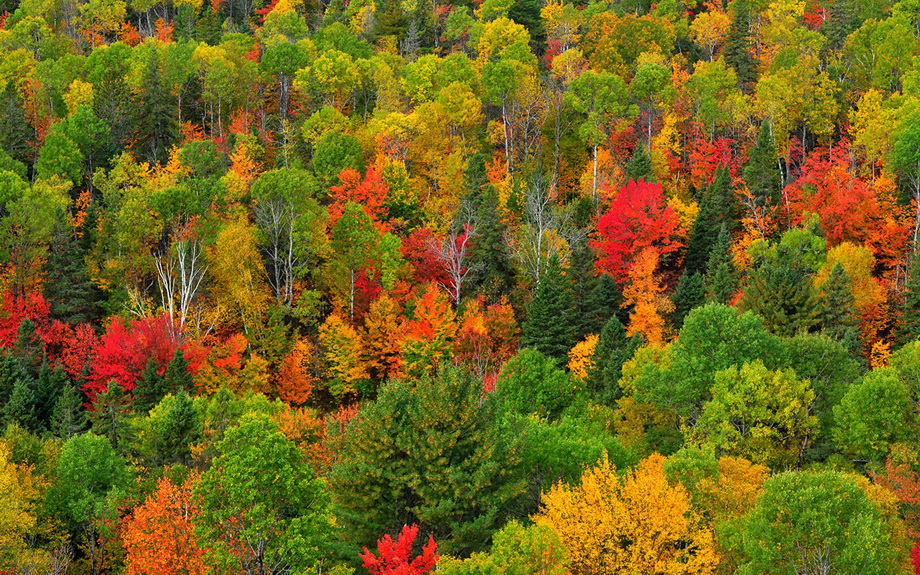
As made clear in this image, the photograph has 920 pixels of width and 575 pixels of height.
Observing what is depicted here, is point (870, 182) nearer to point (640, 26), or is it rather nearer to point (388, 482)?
point (640, 26)

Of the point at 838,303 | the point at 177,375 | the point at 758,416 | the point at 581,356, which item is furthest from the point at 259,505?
the point at 838,303

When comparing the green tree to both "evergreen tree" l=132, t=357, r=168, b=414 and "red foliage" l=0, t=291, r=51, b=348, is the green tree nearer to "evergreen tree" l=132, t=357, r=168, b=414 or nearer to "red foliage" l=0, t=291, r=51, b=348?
"evergreen tree" l=132, t=357, r=168, b=414

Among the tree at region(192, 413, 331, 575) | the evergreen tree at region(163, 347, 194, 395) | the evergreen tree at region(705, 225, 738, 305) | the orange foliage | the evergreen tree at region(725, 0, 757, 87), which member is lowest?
the evergreen tree at region(163, 347, 194, 395)

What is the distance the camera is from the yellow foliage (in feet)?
205

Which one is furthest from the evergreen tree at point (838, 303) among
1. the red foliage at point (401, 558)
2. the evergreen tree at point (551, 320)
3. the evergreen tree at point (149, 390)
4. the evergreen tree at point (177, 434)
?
the evergreen tree at point (149, 390)

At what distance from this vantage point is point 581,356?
63.7 metres

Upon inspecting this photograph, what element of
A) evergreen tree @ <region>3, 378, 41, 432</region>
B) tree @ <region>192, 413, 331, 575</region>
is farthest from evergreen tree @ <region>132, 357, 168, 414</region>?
tree @ <region>192, 413, 331, 575</region>

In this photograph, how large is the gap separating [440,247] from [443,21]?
156 ft

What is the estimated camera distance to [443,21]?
113125mm

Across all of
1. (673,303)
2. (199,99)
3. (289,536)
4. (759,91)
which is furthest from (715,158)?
(289,536)

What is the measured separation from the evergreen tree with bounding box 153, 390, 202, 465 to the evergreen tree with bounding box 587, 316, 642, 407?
22.9 meters

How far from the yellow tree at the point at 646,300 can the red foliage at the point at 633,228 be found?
1.44 meters

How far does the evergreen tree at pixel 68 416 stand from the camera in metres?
60.9

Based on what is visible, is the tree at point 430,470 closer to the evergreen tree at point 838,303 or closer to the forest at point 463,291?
the forest at point 463,291
